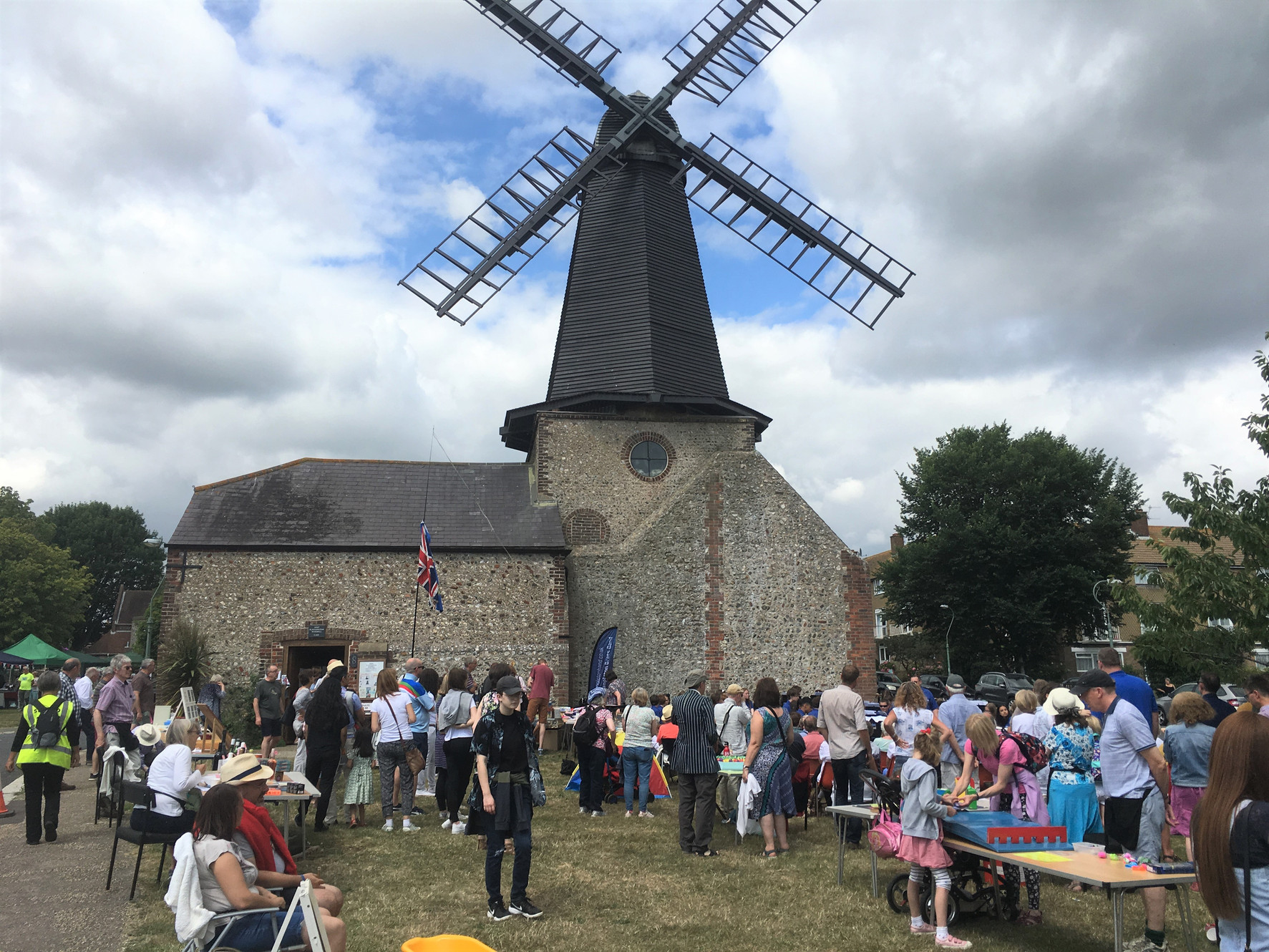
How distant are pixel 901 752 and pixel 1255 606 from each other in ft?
20.3

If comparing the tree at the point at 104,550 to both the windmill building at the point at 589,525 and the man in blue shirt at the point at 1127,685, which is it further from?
the man in blue shirt at the point at 1127,685

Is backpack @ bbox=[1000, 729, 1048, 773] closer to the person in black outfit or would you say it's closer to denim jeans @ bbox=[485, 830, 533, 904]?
denim jeans @ bbox=[485, 830, 533, 904]

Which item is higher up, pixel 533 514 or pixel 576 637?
pixel 533 514

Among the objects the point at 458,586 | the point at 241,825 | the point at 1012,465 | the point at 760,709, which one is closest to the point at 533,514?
the point at 458,586

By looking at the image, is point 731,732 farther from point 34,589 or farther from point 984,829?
point 34,589

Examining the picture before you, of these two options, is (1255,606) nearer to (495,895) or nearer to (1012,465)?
(495,895)

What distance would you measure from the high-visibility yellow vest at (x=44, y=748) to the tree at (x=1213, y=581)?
12435mm

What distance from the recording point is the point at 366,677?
16.8m

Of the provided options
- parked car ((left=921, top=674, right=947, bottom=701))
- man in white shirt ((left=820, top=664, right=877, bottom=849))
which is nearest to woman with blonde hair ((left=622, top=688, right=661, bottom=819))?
man in white shirt ((left=820, top=664, right=877, bottom=849))

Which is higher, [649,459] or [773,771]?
[649,459]

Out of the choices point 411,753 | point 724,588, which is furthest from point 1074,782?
point 724,588

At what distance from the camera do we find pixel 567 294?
21.2 meters

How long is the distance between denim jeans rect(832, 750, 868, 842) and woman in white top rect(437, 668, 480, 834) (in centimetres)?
347

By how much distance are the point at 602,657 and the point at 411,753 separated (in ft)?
29.7
